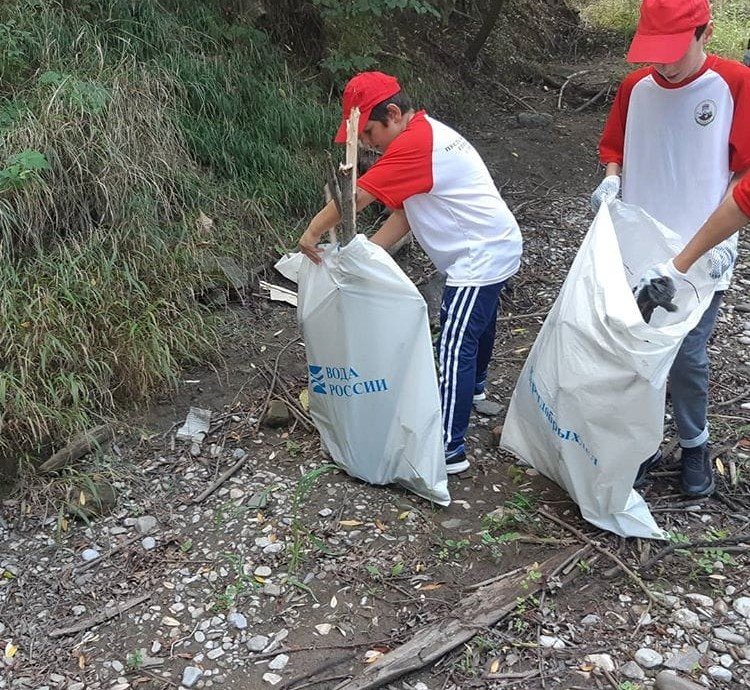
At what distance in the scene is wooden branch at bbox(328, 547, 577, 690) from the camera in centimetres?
205

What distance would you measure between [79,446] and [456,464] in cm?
139

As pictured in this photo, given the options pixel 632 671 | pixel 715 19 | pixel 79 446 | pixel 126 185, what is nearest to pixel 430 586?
pixel 632 671

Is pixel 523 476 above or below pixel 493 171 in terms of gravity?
below

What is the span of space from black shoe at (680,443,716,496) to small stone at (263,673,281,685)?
4.97 ft

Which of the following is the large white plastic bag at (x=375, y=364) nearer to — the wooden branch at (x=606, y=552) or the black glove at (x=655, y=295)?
the wooden branch at (x=606, y=552)

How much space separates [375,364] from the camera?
252 centimetres

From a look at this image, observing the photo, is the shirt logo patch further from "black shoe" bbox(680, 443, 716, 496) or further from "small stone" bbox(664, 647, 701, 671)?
"small stone" bbox(664, 647, 701, 671)

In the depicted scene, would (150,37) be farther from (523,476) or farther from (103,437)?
(523,476)

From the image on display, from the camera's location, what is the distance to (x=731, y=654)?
209cm

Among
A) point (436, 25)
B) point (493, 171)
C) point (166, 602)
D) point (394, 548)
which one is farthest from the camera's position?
point (436, 25)

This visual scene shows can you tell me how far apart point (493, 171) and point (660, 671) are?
13.5 feet

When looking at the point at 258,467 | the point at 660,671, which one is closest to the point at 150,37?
the point at 258,467

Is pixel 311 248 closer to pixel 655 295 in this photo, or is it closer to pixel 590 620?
pixel 655 295

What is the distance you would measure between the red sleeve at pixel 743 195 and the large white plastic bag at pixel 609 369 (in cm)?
33
